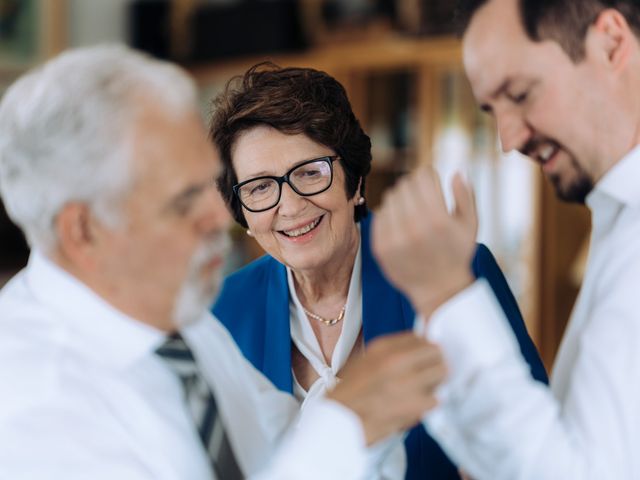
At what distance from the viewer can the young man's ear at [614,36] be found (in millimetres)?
1138

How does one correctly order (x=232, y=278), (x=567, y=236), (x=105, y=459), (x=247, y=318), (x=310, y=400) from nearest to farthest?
(x=105, y=459) → (x=310, y=400) → (x=247, y=318) → (x=232, y=278) → (x=567, y=236)

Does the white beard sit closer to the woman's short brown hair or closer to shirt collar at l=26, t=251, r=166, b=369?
shirt collar at l=26, t=251, r=166, b=369

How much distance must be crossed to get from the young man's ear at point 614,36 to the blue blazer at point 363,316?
76cm

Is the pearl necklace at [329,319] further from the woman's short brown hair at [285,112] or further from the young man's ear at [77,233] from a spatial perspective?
the young man's ear at [77,233]

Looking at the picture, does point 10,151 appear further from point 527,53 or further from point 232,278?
point 232,278

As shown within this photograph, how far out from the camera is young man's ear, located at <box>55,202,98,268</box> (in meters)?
1.12

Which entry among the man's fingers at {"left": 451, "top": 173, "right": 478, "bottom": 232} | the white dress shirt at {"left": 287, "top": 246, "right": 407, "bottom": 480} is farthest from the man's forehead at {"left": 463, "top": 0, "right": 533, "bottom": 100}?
the white dress shirt at {"left": 287, "top": 246, "right": 407, "bottom": 480}

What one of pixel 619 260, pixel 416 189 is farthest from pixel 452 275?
pixel 619 260

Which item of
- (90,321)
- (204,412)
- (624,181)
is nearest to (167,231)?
(90,321)

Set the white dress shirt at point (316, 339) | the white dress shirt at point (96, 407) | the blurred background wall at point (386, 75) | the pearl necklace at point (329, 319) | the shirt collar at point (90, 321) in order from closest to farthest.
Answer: the white dress shirt at point (96, 407) → the shirt collar at point (90, 321) → the white dress shirt at point (316, 339) → the pearl necklace at point (329, 319) → the blurred background wall at point (386, 75)

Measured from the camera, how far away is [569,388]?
3.71ft

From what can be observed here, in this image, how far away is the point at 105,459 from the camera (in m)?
1.06

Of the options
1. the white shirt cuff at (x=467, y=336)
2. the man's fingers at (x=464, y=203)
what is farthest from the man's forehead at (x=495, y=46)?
the white shirt cuff at (x=467, y=336)

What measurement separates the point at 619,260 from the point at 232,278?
1.20m
